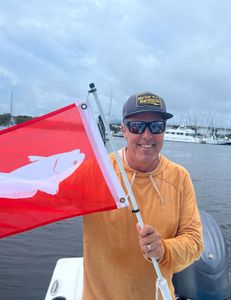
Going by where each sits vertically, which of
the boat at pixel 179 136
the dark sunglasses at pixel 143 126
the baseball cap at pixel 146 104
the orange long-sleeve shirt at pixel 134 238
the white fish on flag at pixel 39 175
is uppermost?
the boat at pixel 179 136

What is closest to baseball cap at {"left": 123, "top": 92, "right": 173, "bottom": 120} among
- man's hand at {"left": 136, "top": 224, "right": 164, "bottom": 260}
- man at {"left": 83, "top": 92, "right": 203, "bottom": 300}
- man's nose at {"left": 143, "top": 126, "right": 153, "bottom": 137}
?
man at {"left": 83, "top": 92, "right": 203, "bottom": 300}

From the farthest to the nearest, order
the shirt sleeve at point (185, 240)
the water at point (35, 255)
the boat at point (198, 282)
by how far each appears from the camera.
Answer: the water at point (35, 255) → the boat at point (198, 282) → the shirt sleeve at point (185, 240)

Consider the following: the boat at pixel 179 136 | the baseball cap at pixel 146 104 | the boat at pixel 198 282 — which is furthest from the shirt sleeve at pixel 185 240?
the boat at pixel 179 136

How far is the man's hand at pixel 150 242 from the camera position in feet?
7.72

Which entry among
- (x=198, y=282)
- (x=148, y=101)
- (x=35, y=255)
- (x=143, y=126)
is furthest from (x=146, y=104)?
(x=35, y=255)

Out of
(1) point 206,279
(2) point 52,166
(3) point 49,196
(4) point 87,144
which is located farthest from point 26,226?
(1) point 206,279

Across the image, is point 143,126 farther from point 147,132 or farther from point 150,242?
point 150,242

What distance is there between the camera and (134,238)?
2.62 m

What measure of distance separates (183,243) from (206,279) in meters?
2.09

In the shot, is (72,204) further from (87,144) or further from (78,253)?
(78,253)

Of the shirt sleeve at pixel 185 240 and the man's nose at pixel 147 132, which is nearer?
the shirt sleeve at pixel 185 240

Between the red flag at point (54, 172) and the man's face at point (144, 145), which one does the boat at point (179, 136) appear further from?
the red flag at point (54, 172)

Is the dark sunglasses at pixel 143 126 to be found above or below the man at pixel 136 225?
above

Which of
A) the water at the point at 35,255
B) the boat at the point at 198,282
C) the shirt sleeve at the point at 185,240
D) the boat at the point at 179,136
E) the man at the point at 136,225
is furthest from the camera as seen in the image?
the boat at the point at 179,136
